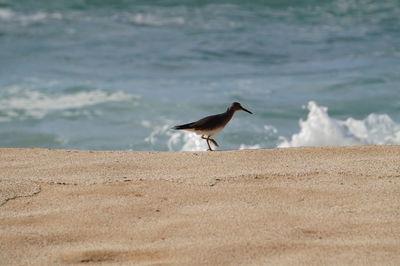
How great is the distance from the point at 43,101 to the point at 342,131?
554cm

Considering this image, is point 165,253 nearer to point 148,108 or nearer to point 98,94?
point 148,108

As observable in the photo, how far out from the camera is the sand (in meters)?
4.64

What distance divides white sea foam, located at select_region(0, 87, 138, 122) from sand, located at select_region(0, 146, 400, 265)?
838 centimetres

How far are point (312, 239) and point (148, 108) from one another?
1052 centimetres

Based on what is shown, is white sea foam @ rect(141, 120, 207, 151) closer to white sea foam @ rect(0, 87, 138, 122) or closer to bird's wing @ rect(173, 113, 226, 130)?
white sea foam @ rect(0, 87, 138, 122)

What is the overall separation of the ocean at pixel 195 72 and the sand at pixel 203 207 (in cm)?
673

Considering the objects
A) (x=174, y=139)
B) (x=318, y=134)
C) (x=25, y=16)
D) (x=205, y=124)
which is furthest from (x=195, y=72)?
(x=205, y=124)

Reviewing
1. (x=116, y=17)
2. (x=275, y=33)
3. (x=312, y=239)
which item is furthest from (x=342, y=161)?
(x=116, y=17)

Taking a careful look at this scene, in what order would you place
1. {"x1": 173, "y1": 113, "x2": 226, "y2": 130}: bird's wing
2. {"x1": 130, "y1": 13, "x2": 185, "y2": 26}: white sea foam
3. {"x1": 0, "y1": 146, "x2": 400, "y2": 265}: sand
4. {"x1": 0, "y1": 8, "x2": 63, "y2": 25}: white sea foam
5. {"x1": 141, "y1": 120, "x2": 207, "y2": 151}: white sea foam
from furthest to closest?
1. {"x1": 0, "y1": 8, "x2": 63, "y2": 25}: white sea foam
2. {"x1": 130, "y1": 13, "x2": 185, "y2": 26}: white sea foam
3. {"x1": 141, "y1": 120, "x2": 207, "y2": 151}: white sea foam
4. {"x1": 173, "y1": 113, "x2": 226, "y2": 130}: bird's wing
5. {"x1": 0, "y1": 146, "x2": 400, "y2": 265}: sand

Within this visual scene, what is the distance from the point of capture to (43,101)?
1548 cm

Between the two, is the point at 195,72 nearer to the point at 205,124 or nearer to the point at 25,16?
the point at 25,16

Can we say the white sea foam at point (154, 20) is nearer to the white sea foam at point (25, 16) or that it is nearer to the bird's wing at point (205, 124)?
the white sea foam at point (25, 16)

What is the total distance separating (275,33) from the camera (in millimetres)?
20625

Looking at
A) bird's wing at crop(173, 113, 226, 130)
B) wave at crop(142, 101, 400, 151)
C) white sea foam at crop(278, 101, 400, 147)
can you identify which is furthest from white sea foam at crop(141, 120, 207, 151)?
bird's wing at crop(173, 113, 226, 130)
